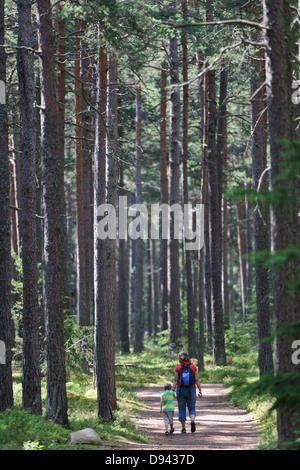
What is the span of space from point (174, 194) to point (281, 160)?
16.7 meters

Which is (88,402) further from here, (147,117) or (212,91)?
(147,117)

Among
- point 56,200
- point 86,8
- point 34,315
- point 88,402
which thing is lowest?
point 88,402

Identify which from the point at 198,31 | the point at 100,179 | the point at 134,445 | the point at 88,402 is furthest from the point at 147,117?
the point at 134,445

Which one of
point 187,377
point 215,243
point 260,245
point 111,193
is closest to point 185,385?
point 187,377

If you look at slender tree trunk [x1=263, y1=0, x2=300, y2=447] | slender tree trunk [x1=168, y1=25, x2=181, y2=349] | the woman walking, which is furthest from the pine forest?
slender tree trunk [x1=168, y1=25, x2=181, y2=349]

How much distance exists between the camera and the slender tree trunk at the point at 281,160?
25.3ft

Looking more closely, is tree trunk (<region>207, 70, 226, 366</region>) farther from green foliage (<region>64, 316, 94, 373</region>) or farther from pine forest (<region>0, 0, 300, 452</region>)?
green foliage (<region>64, 316, 94, 373</region>)

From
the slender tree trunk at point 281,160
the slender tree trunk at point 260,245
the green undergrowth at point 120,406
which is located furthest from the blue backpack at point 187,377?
the slender tree trunk at point 281,160

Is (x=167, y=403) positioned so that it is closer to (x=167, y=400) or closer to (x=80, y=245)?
(x=167, y=400)

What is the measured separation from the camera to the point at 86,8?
11.4 m

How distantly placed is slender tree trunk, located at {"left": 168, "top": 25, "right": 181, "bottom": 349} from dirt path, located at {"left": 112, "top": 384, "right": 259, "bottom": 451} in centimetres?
630

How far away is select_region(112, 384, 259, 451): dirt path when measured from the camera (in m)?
11.1
